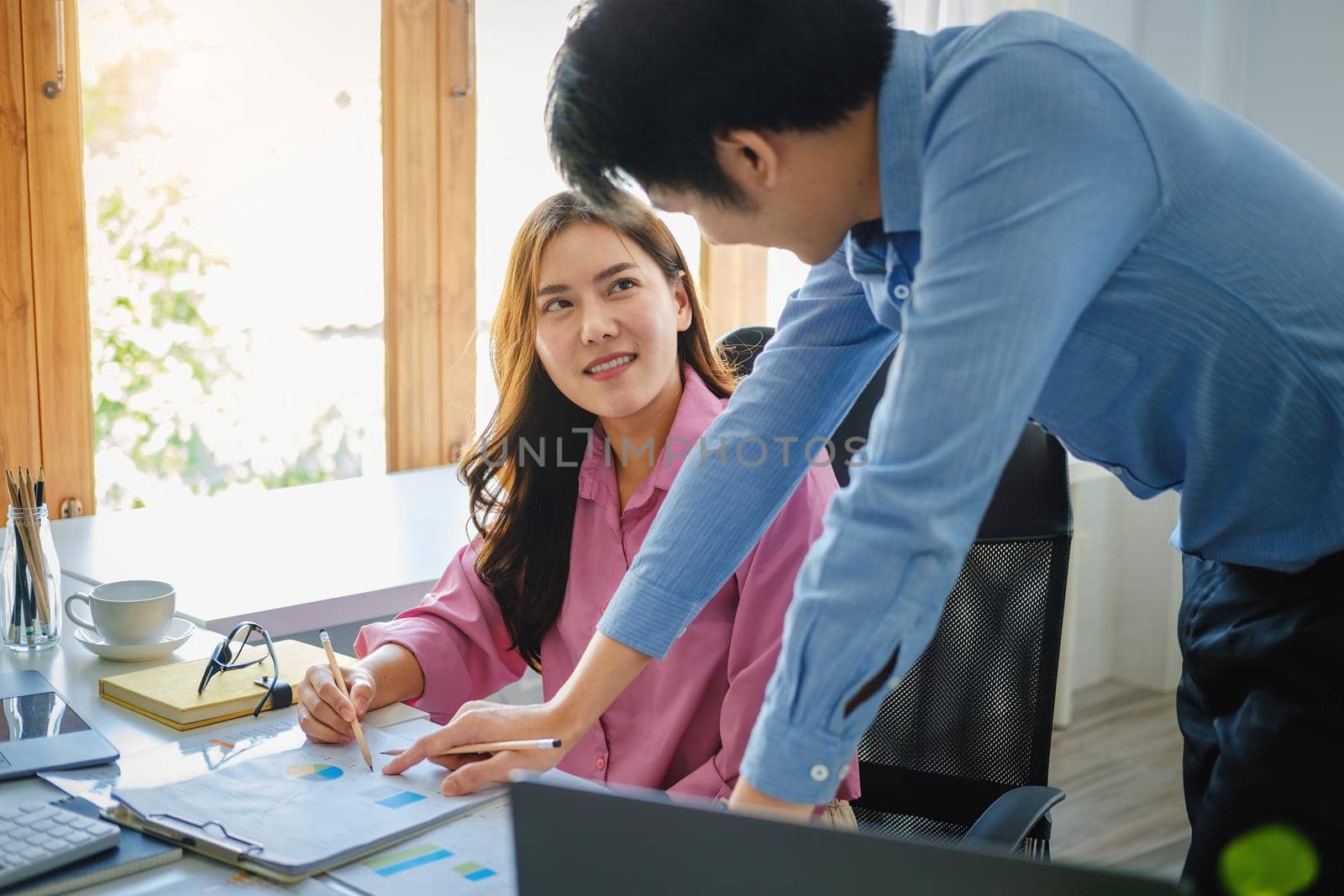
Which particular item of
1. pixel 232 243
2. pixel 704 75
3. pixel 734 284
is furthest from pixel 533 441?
pixel 734 284

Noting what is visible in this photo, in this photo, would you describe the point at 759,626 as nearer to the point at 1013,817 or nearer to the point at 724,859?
the point at 1013,817

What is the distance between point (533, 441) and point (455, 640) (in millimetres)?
301

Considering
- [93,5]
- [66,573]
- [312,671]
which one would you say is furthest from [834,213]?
[93,5]

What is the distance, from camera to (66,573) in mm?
1854

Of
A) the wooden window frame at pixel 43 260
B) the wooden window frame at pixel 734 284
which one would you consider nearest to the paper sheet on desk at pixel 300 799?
the wooden window frame at pixel 43 260

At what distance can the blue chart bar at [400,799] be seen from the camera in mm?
1039

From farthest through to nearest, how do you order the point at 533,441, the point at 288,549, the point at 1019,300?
the point at 288,549, the point at 533,441, the point at 1019,300

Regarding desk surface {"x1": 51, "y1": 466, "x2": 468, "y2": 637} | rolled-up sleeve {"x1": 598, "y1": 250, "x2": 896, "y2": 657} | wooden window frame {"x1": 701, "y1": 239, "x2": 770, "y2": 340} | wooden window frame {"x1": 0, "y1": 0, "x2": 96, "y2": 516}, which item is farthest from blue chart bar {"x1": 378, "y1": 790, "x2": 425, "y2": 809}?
wooden window frame {"x1": 701, "y1": 239, "x2": 770, "y2": 340}

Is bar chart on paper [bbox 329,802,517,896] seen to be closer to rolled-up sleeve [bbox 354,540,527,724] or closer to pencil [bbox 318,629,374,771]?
pencil [bbox 318,629,374,771]

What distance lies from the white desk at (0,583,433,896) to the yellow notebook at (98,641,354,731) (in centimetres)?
1

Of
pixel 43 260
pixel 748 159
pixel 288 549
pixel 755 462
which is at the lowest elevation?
pixel 288 549

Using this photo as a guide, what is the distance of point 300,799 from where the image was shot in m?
1.04

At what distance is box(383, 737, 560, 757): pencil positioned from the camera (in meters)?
1.12

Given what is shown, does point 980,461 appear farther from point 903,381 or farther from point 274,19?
point 274,19
